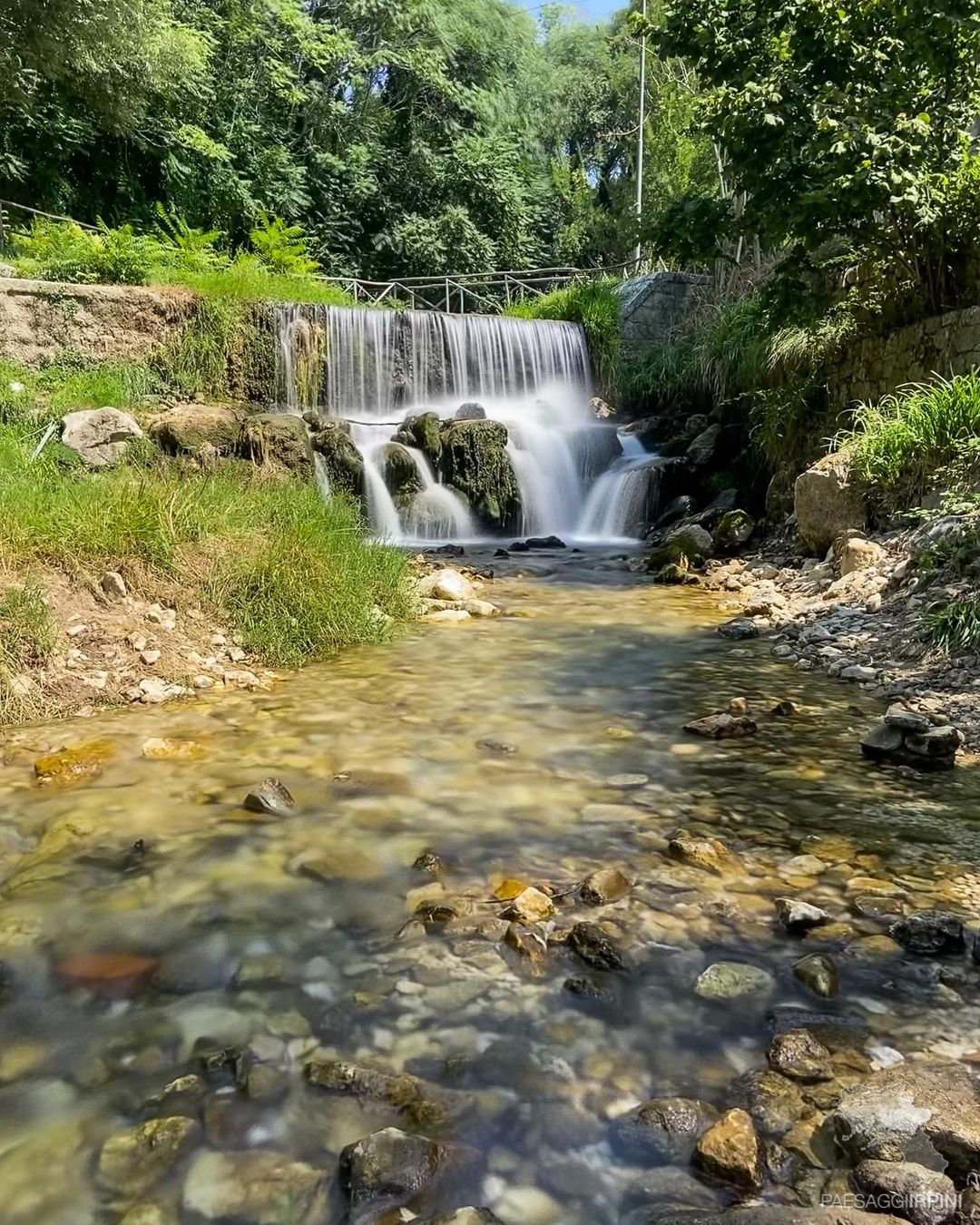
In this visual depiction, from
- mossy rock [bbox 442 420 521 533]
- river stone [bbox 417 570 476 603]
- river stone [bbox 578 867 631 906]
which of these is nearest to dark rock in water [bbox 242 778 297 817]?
river stone [bbox 578 867 631 906]

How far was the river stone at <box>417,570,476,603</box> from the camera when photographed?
22.4ft

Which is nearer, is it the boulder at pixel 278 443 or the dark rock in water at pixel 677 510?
the boulder at pixel 278 443

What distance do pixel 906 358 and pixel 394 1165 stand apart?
7.81m

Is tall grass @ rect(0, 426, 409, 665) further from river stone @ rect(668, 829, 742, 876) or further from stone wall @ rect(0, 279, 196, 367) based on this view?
stone wall @ rect(0, 279, 196, 367)

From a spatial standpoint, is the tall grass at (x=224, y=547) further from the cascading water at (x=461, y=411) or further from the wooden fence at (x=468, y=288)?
the wooden fence at (x=468, y=288)

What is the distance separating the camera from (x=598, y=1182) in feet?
4.96

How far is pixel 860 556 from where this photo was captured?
632 cm

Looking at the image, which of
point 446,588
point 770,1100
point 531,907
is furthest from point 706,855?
point 446,588

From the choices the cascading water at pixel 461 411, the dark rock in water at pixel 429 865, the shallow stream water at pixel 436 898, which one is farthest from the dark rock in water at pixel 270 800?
the cascading water at pixel 461 411

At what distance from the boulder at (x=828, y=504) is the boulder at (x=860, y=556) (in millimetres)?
510

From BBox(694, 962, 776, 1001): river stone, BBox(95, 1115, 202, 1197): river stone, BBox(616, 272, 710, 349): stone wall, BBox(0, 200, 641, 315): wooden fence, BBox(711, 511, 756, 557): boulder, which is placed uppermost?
BBox(0, 200, 641, 315): wooden fence

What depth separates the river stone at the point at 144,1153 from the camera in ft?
4.97

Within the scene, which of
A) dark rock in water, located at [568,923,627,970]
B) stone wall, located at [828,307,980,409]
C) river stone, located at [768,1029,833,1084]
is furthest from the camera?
stone wall, located at [828,307,980,409]

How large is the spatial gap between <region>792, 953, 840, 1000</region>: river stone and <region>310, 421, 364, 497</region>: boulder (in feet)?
27.3
